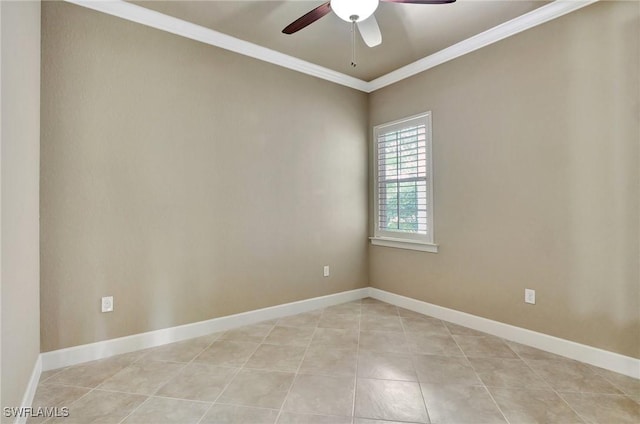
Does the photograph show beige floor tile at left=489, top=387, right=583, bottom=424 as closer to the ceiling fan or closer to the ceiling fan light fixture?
the ceiling fan

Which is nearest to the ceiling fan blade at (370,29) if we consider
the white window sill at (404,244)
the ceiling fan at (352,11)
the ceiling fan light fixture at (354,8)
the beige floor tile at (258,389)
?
the ceiling fan at (352,11)

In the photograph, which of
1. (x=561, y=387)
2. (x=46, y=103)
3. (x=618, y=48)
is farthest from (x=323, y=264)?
(x=618, y=48)

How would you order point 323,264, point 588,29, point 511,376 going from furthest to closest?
point 323,264 < point 588,29 < point 511,376

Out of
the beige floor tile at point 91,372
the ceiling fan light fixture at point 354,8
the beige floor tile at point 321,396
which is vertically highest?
the ceiling fan light fixture at point 354,8

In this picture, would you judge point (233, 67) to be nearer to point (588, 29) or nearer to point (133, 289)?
point (133, 289)

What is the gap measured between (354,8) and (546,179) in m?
1.99

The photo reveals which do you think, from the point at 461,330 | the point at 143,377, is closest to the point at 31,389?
the point at 143,377

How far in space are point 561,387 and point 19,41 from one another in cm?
364

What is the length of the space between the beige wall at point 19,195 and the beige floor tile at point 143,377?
46 centimetres

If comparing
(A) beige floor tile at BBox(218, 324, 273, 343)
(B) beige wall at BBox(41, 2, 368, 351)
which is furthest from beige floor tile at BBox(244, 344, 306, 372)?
(B) beige wall at BBox(41, 2, 368, 351)

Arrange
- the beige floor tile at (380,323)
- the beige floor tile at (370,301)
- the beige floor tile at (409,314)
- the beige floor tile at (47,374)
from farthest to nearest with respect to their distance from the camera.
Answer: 1. the beige floor tile at (370,301)
2. the beige floor tile at (409,314)
3. the beige floor tile at (380,323)
4. the beige floor tile at (47,374)

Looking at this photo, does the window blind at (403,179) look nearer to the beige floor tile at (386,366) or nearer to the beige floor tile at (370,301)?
the beige floor tile at (370,301)

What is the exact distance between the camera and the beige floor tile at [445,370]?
2.07 m

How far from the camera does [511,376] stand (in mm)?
2125
